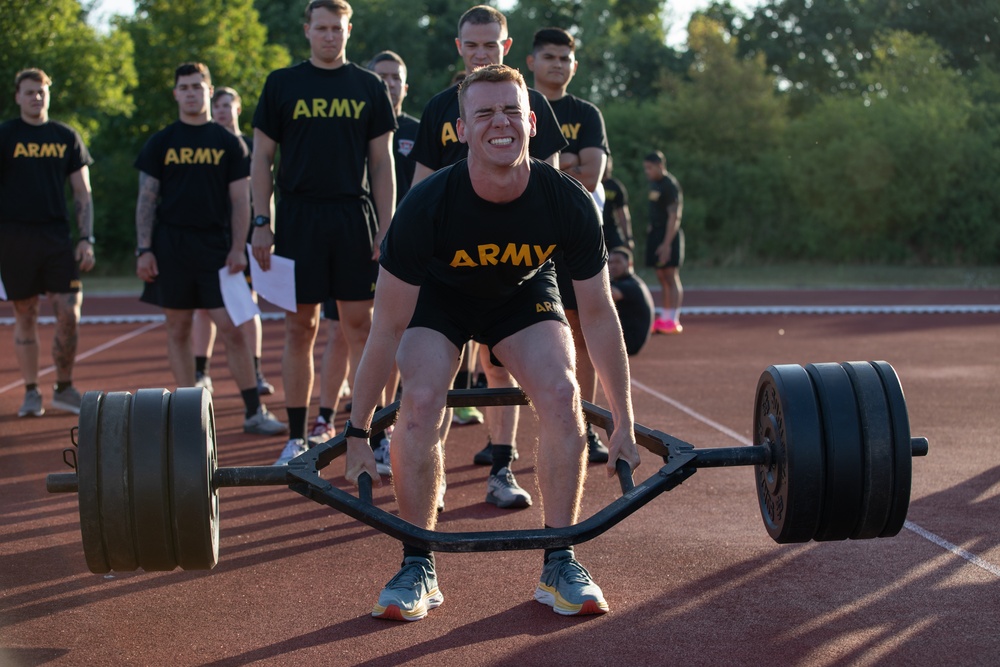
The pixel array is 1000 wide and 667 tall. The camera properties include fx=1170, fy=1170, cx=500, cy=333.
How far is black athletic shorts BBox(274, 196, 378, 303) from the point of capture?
6164 millimetres

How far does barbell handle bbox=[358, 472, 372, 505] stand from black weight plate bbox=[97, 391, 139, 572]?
72cm

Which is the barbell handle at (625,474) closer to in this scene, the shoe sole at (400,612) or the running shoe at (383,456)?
the shoe sole at (400,612)

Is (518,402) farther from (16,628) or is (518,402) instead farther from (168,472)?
(16,628)

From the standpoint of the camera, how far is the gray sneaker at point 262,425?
23.9ft

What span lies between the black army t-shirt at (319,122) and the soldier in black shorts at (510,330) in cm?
220

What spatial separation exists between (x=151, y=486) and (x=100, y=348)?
9518mm

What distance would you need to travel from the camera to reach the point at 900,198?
23938 mm

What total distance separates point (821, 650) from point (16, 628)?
8.67ft

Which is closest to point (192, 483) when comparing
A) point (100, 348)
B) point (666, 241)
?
point (100, 348)

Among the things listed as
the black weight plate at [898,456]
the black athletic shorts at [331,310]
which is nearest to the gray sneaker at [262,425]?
the black athletic shorts at [331,310]

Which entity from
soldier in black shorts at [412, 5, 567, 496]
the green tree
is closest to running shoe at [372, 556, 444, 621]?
soldier in black shorts at [412, 5, 567, 496]

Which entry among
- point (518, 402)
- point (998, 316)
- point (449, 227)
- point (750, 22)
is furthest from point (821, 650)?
point (750, 22)

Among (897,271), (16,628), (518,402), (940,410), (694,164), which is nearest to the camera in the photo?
(16,628)

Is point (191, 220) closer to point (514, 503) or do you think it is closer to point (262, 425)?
point (262, 425)
